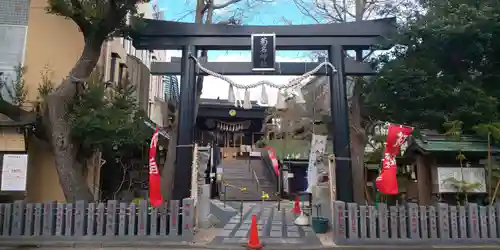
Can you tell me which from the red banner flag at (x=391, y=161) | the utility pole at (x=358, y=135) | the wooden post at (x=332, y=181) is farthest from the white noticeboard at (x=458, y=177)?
the wooden post at (x=332, y=181)

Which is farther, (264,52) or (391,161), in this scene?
(264,52)

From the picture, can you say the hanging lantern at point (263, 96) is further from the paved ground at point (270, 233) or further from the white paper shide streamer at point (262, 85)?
the paved ground at point (270, 233)

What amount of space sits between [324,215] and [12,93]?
12.3 meters

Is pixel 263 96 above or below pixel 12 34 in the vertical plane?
below

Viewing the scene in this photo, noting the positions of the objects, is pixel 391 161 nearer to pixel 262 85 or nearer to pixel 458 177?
pixel 458 177

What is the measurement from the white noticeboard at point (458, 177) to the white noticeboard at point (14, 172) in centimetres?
1288

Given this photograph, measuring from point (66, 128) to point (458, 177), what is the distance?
12.4 m

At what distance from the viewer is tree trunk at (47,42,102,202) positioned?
1164cm

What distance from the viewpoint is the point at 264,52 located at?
12914mm

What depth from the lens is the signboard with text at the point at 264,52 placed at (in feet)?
42.2

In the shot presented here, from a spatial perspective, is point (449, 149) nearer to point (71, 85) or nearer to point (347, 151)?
point (347, 151)

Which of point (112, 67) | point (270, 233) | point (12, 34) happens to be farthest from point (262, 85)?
point (12, 34)

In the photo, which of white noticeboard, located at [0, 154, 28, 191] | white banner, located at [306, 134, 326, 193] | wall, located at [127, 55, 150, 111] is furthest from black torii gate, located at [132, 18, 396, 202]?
white noticeboard, located at [0, 154, 28, 191]

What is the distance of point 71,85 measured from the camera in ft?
38.8
